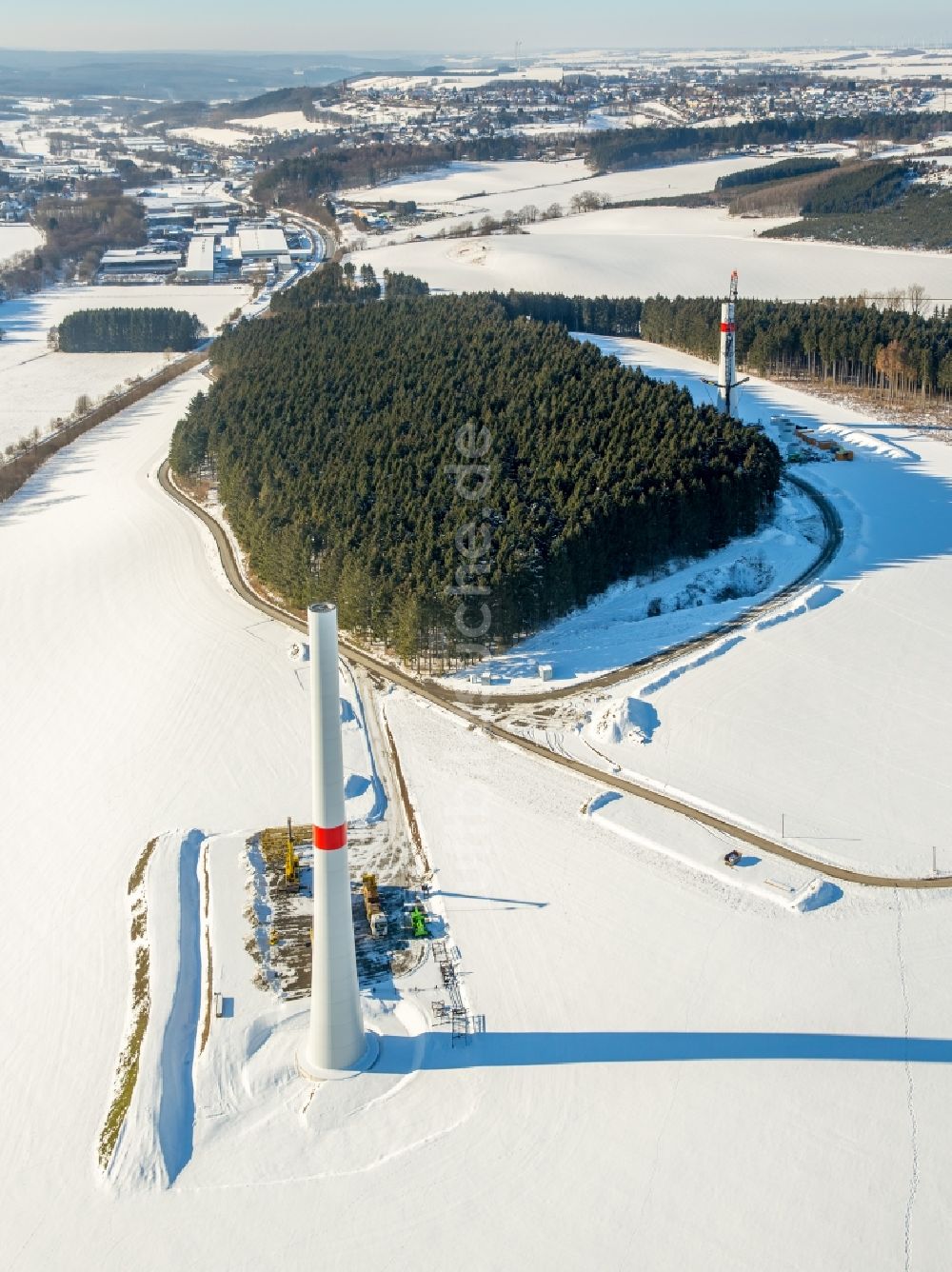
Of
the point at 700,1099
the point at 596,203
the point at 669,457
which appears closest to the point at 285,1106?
the point at 700,1099

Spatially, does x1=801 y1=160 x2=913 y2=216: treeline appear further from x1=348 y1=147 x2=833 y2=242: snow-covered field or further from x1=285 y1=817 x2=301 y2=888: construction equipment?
x1=285 y1=817 x2=301 y2=888: construction equipment

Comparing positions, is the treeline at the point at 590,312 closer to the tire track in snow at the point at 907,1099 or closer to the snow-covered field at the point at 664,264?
the snow-covered field at the point at 664,264

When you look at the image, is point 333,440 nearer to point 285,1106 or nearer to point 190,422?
point 190,422

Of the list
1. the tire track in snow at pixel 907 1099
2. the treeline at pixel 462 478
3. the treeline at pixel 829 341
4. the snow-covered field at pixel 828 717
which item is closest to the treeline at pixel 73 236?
the treeline at pixel 462 478

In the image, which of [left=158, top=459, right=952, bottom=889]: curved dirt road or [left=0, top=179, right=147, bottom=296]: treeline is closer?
[left=158, top=459, right=952, bottom=889]: curved dirt road

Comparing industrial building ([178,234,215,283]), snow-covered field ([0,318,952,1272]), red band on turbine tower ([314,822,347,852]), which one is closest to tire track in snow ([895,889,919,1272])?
snow-covered field ([0,318,952,1272])

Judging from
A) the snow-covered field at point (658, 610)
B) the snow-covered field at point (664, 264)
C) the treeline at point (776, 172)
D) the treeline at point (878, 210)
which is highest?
the treeline at point (776, 172)
